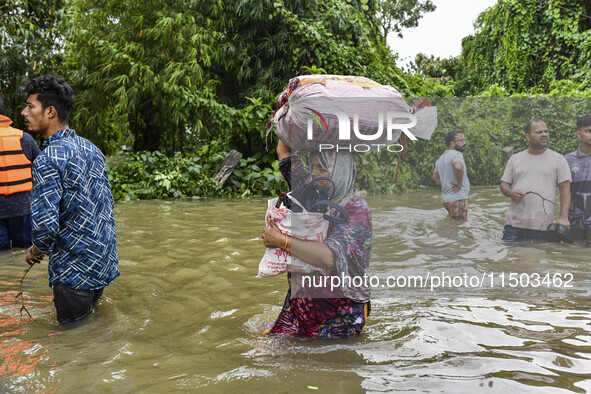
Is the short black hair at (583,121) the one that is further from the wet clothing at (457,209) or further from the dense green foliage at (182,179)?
the dense green foliage at (182,179)

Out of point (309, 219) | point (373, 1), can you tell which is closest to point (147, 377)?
point (309, 219)

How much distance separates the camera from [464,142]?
112 inches

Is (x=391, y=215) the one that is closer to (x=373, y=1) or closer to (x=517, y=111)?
(x=517, y=111)

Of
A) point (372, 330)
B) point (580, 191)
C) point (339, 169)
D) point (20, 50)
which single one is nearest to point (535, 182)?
point (580, 191)

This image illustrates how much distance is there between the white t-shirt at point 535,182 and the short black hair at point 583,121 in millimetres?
336

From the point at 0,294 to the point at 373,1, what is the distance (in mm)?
10635

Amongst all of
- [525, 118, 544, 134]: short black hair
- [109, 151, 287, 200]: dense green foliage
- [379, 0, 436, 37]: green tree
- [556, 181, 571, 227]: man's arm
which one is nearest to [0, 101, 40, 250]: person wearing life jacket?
[109, 151, 287, 200]: dense green foliage

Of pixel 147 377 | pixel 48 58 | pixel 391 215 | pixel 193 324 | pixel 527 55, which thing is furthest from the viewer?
pixel 527 55

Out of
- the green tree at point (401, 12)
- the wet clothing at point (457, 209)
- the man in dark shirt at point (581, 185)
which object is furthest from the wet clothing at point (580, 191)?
the green tree at point (401, 12)

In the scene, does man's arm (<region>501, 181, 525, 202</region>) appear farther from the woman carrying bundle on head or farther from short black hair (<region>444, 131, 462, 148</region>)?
the woman carrying bundle on head

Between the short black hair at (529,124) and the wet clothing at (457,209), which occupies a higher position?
the short black hair at (529,124)

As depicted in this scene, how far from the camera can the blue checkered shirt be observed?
8.97 ft

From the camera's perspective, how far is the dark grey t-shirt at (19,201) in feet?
15.2

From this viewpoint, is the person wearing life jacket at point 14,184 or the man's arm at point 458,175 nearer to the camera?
the man's arm at point 458,175
